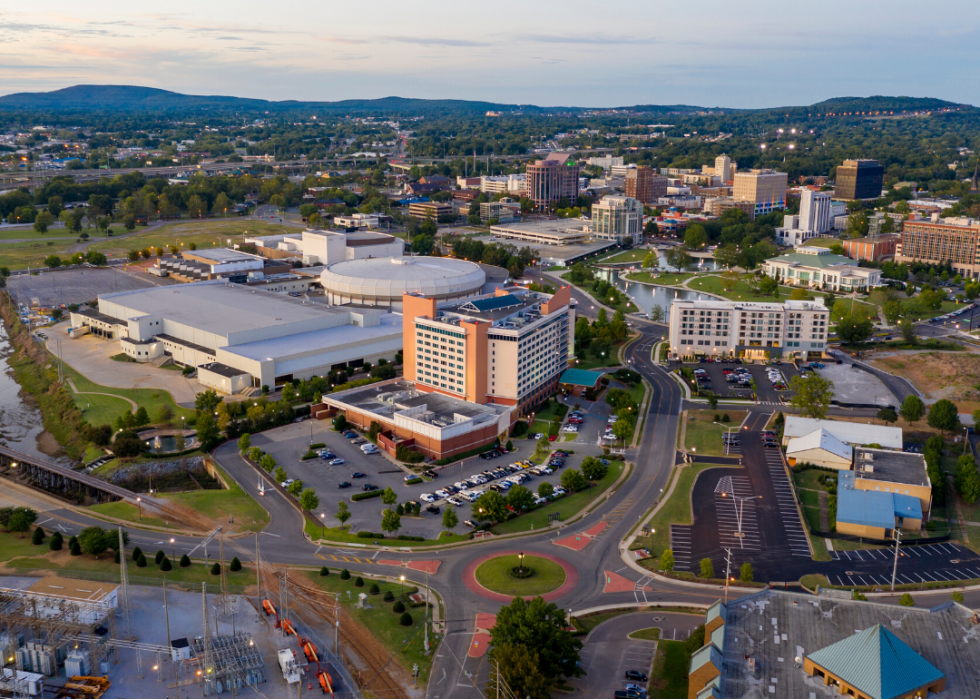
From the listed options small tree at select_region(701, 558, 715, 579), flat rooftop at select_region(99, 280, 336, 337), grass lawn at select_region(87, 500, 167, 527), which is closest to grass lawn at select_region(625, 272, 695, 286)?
flat rooftop at select_region(99, 280, 336, 337)

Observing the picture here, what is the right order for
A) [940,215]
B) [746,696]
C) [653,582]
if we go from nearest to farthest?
[746,696] < [653,582] < [940,215]

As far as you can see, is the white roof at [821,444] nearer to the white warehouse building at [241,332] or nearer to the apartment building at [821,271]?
the white warehouse building at [241,332]

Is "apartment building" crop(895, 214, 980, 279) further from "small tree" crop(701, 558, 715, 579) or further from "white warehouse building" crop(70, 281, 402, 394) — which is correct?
"small tree" crop(701, 558, 715, 579)

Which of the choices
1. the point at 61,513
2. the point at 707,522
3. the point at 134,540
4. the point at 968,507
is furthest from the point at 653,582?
the point at 61,513

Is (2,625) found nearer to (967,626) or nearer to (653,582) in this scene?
(653,582)

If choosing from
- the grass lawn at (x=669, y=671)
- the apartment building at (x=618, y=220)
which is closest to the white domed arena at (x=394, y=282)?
the grass lawn at (x=669, y=671)

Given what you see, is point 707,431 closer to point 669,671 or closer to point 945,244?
point 669,671
